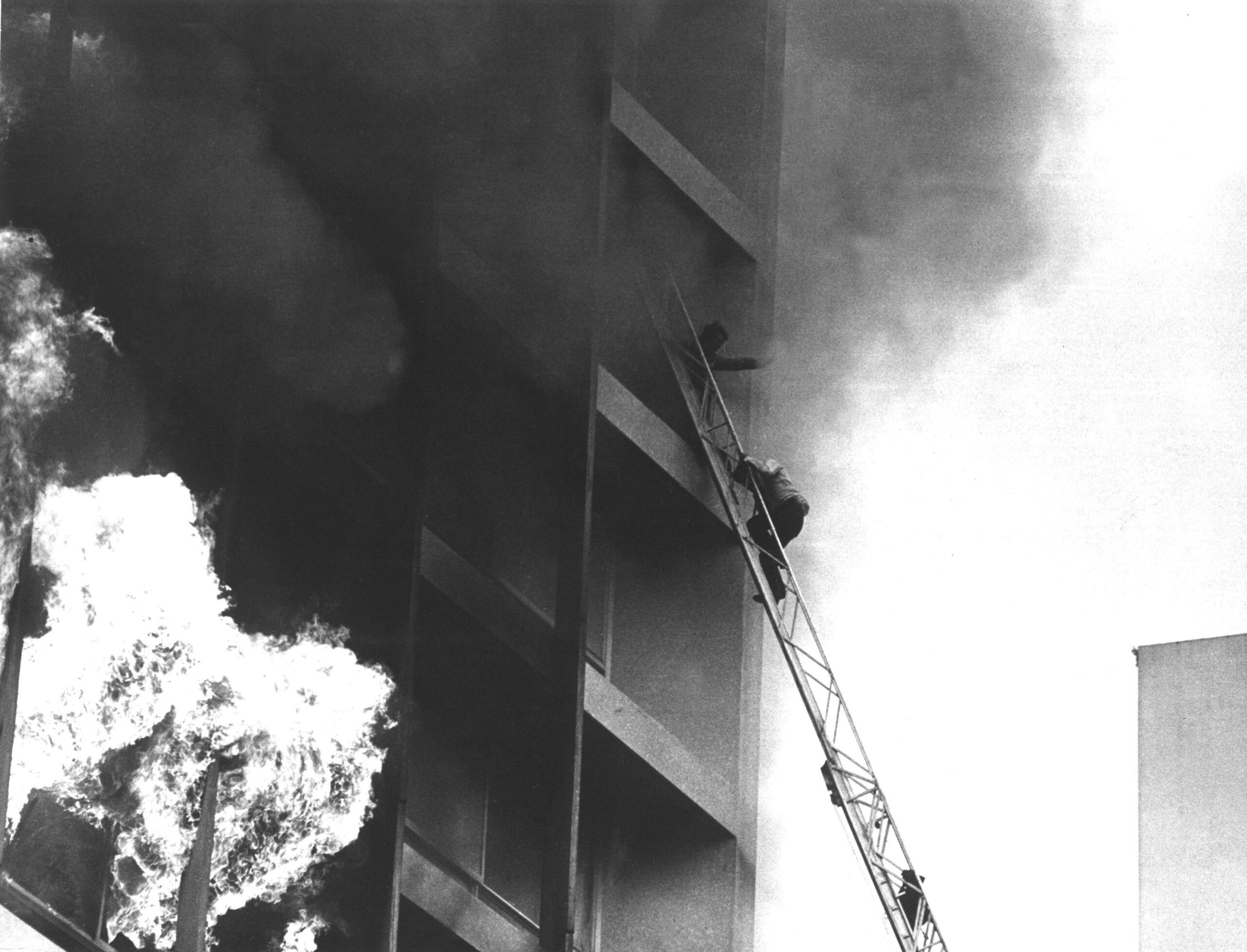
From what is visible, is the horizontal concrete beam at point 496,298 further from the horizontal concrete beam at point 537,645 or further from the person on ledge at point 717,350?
the horizontal concrete beam at point 537,645

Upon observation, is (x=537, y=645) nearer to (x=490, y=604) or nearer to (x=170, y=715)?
(x=490, y=604)

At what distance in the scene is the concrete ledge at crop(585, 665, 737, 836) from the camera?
28.0 feet

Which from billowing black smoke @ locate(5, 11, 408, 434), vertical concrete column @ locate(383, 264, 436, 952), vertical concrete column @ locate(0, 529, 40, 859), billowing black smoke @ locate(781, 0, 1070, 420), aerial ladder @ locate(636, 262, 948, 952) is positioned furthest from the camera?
billowing black smoke @ locate(781, 0, 1070, 420)

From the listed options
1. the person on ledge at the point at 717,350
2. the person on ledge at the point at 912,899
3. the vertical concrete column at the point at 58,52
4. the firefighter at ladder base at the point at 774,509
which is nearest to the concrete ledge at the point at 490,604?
the firefighter at ladder base at the point at 774,509

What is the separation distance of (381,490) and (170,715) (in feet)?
5.27

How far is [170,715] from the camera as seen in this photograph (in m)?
8.09

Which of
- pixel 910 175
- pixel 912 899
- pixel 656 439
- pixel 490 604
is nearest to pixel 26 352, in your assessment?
pixel 490 604

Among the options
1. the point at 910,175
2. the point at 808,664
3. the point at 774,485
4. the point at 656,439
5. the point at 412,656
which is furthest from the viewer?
the point at 910,175

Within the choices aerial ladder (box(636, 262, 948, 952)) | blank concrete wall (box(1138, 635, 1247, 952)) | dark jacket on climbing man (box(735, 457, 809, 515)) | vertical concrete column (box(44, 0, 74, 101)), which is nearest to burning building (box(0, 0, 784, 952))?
vertical concrete column (box(44, 0, 74, 101))

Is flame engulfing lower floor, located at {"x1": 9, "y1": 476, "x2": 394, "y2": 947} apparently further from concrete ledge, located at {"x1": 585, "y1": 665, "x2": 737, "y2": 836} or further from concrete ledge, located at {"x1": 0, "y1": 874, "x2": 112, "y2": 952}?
concrete ledge, located at {"x1": 585, "y1": 665, "x2": 737, "y2": 836}

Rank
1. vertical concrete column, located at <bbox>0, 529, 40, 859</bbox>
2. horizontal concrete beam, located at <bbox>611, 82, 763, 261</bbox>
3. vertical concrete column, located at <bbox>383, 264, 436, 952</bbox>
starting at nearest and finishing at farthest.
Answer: vertical concrete column, located at <bbox>0, 529, 40, 859</bbox> → vertical concrete column, located at <bbox>383, 264, 436, 952</bbox> → horizontal concrete beam, located at <bbox>611, 82, 763, 261</bbox>

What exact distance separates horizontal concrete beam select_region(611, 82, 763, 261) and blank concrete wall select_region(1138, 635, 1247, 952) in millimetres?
3372

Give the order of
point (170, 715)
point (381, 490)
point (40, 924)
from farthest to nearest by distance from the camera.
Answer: point (381, 490) → point (170, 715) → point (40, 924)

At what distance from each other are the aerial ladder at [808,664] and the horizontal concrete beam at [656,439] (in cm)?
10
